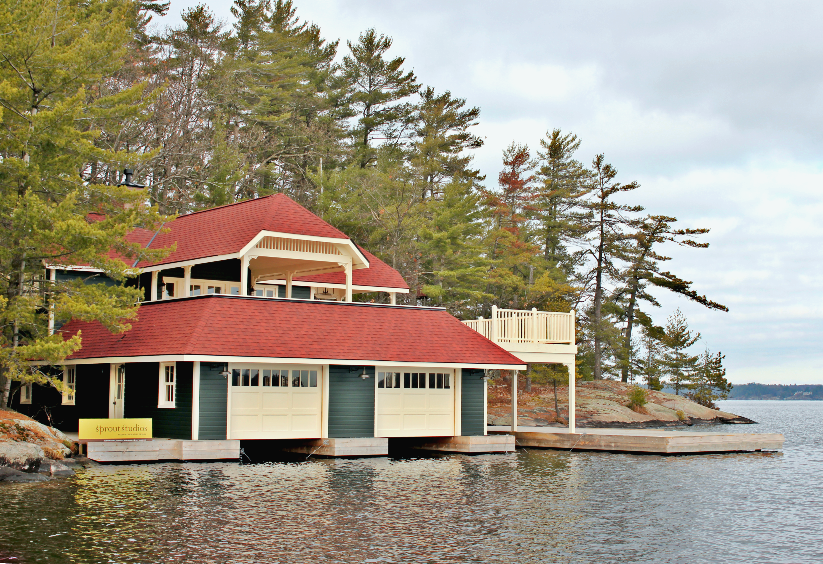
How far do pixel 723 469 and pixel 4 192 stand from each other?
904 inches

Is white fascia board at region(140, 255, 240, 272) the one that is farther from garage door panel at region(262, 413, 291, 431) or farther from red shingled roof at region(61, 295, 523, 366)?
garage door panel at region(262, 413, 291, 431)

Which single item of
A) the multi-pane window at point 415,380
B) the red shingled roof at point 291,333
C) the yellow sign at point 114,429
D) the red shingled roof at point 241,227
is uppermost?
the red shingled roof at point 241,227

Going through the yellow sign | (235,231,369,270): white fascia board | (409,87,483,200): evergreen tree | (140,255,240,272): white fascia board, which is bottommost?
the yellow sign

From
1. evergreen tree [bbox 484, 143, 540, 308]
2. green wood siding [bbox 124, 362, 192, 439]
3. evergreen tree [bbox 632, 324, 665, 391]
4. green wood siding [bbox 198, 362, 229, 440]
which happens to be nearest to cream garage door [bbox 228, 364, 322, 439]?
green wood siding [bbox 198, 362, 229, 440]

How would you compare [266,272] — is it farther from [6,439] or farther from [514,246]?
[514,246]

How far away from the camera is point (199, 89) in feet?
160

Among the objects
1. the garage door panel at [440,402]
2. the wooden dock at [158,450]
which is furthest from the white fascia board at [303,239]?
the wooden dock at [158,450]

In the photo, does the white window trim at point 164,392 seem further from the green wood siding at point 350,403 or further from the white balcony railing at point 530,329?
the white balcony railing at point 530,329

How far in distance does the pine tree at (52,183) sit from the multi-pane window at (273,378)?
363 cm

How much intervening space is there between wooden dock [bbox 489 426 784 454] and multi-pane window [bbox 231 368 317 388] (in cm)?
978

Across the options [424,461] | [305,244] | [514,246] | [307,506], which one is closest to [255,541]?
[307,506]

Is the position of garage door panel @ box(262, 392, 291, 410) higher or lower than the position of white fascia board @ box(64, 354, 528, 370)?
lower

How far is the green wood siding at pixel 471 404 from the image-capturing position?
28500mm

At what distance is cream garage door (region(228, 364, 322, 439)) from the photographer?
2439cm
